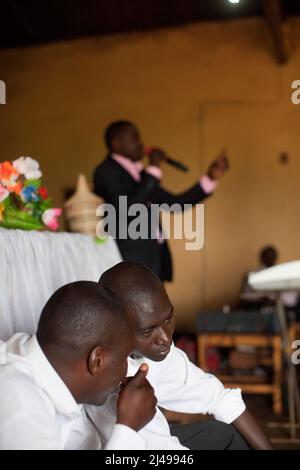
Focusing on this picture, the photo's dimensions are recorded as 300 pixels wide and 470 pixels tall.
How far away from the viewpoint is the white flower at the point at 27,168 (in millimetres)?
2191

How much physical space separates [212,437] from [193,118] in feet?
15.6

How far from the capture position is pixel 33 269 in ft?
6.81

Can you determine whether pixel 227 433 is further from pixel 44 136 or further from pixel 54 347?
pixel 44 136

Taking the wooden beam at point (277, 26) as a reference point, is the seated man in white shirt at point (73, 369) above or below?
below

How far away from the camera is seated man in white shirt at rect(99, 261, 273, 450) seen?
136cm

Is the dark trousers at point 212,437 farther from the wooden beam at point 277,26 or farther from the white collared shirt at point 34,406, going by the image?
the wooden beam at point 277,26

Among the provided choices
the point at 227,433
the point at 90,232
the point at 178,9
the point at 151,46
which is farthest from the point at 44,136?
the point at 227,433

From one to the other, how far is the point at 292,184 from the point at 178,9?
2073 mm

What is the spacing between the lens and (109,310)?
41.9 inches

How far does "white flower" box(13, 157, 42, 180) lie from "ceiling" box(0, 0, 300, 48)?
11.9 feet

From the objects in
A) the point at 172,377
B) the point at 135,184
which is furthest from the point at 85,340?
the point at 135,184

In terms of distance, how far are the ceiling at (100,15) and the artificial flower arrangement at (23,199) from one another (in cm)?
364

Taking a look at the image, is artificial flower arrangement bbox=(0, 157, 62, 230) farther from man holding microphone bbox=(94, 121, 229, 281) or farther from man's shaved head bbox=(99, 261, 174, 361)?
man's shaved head bbox=(99, 261, 174, 361)

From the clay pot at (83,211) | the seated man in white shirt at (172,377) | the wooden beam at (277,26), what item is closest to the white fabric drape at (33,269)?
Answer: the clay pot at (83,211)
